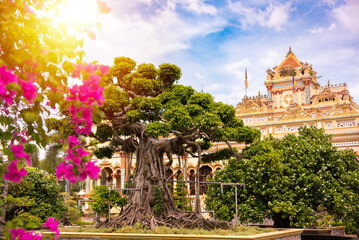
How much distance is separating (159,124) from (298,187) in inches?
311

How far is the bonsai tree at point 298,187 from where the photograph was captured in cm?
1805

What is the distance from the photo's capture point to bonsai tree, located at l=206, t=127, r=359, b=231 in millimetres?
18047

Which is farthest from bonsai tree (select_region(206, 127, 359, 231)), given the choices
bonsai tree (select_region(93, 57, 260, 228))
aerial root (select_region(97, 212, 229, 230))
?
aerial root (select_region(97, 212, 229, 230))

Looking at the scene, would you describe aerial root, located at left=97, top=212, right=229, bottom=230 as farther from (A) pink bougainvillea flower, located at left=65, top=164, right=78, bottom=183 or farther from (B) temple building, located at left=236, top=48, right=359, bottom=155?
(B) temple building, located at left=236, top=48, right=359, bottom=155

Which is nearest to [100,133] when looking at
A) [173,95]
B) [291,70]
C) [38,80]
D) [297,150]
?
[173,95]

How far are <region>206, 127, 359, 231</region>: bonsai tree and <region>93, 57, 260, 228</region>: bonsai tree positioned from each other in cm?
287

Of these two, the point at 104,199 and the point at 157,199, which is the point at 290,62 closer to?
the point at 157,199

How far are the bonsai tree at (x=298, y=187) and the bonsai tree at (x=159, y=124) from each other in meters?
2.87

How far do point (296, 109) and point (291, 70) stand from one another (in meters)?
16.2

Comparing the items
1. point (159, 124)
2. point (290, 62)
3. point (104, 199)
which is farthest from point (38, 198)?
point (290, 62)

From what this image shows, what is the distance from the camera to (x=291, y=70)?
2013 inches

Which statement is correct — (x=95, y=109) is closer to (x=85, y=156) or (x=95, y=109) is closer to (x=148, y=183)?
(x=85, y=156)

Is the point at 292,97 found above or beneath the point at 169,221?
above

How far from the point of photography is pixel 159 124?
1518 cm
